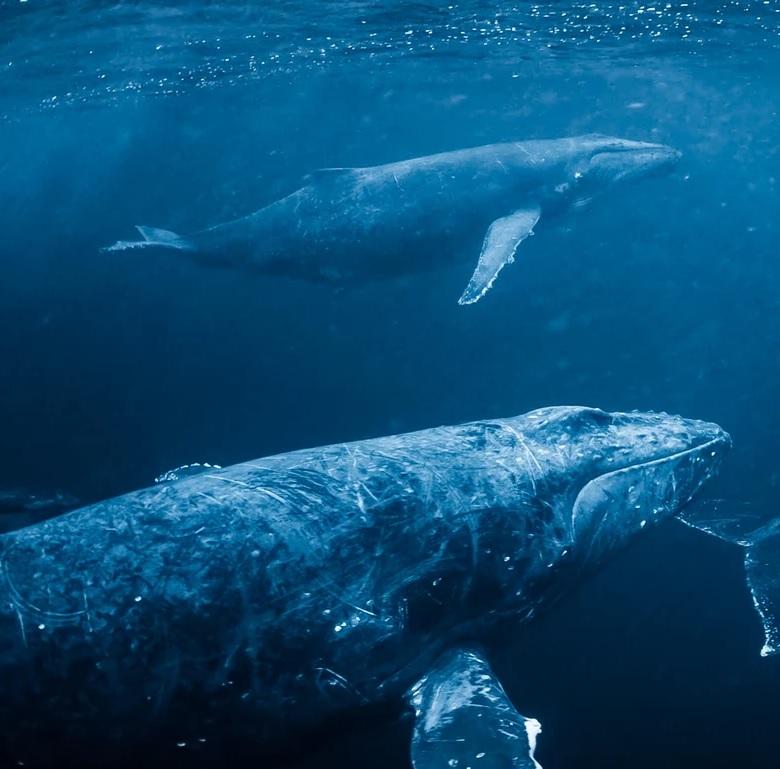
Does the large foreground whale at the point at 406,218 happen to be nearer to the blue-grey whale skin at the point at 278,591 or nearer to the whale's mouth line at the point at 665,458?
the whale's mouth line at the point at 665,458

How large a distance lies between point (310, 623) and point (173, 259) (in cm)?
1346

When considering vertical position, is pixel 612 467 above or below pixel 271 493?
below

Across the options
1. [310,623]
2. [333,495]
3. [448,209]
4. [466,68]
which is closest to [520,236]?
[448,209]

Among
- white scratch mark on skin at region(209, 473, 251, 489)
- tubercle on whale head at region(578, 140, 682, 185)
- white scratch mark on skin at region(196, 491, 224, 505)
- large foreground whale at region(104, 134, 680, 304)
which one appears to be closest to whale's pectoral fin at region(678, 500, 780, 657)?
large foreground whale at region(104, 134, 680, 304)

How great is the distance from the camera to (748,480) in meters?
9.23

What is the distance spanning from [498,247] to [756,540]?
579 centimetres

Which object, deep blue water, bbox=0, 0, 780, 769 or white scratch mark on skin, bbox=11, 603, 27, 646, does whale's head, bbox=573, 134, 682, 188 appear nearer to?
deep blue water, bbox=0, 0, 780, 769

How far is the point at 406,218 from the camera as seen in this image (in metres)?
9.91

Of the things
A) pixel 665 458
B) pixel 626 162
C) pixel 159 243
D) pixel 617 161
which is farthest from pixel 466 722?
pixel 626 162

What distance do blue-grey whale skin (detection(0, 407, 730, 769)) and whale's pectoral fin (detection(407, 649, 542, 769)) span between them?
2cm

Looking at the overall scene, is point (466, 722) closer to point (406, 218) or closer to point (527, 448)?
point (527, 448)

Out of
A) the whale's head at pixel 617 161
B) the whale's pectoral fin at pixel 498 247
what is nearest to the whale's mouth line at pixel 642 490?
the whale's pectoral fin at pixel 498 247

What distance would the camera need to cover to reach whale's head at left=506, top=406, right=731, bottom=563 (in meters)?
5.36

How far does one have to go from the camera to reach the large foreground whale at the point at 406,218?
9945mm
